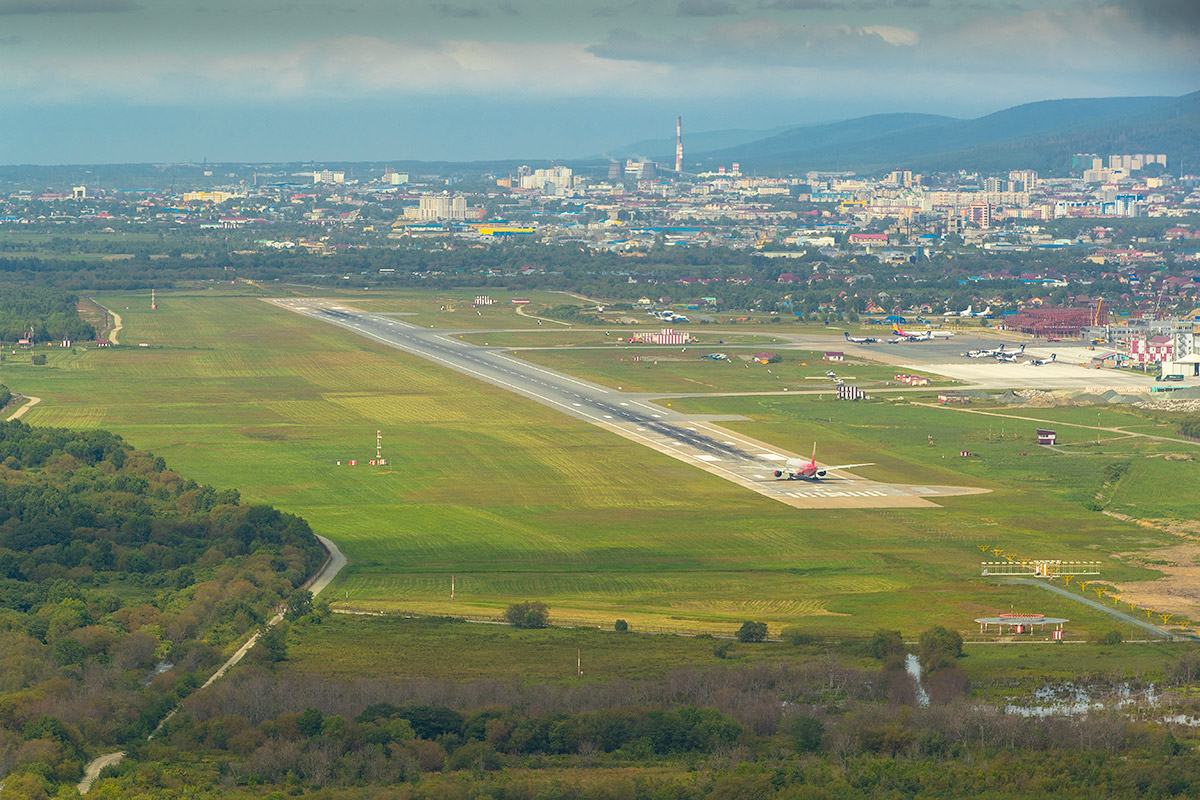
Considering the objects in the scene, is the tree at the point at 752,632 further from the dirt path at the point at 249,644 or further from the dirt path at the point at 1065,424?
the dirt path at the point at 1065,424

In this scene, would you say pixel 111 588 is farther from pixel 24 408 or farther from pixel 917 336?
pixel 917 336

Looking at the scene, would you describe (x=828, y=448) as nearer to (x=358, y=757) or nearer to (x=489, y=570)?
(x=489, y=570)

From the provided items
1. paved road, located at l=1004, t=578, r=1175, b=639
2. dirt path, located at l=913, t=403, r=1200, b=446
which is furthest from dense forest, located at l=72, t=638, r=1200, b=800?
dirt path, located at l=913, t=403, r=1200, b=446

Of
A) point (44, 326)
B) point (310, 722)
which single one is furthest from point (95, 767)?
point (44, 326)

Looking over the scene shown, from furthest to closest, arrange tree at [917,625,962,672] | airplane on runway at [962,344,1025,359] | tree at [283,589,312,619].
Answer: airplane on runway at [962,344,1025,359], tree at [283,589,312,619], tree at [917,625,962,672]

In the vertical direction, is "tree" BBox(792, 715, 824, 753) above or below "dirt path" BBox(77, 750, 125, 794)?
above

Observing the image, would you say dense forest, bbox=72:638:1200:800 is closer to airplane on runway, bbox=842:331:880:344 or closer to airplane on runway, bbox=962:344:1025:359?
airplane on runway, bbox=962:344:1025:359
